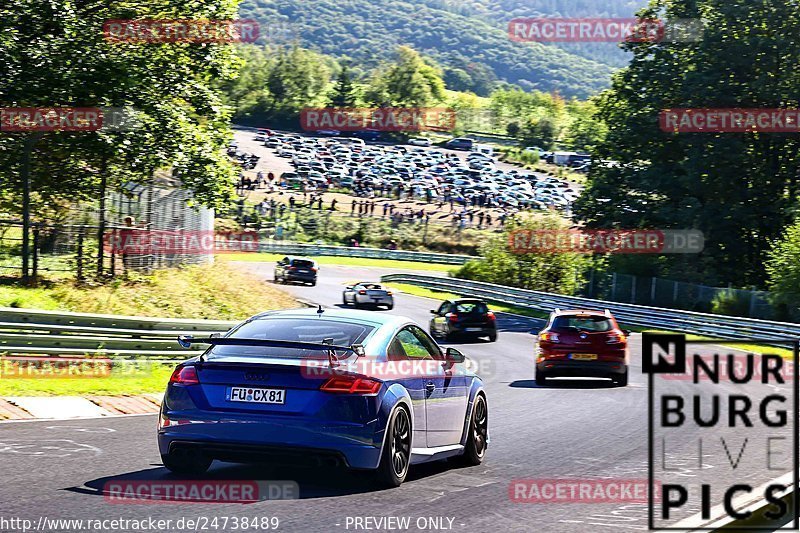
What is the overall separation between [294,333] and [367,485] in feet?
4.55

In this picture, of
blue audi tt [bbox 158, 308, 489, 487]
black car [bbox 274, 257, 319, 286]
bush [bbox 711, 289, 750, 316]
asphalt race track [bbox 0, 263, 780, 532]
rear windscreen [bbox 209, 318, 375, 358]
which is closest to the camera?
asphalt race track [bbox 0, 263, 780, 532]

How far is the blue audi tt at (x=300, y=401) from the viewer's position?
901 centimetres

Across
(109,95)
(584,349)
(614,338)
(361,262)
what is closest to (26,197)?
(109,95)

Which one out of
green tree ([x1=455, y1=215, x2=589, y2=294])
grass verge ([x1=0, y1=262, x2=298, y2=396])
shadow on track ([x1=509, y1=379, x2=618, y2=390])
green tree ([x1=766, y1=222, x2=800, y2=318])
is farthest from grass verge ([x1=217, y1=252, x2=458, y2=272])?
shadow on track ([x1=509, y1=379, x2=618, y2=390])

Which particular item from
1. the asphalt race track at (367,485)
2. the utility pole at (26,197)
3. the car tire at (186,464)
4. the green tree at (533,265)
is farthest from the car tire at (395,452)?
the green tree at (533,265)

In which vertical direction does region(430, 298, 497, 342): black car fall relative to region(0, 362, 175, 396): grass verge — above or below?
below

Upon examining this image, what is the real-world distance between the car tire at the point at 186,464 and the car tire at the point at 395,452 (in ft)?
4.59

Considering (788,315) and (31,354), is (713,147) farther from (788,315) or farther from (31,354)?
(31,354)

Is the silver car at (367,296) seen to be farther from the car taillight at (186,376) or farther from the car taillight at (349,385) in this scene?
the car taillight at (349,385)

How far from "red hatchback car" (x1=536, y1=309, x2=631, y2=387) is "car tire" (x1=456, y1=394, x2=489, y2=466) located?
35.9 feet

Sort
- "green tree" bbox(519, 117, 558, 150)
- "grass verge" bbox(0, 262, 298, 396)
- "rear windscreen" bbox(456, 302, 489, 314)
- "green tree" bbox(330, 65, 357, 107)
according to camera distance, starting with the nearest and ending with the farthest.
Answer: "grass verge" bbox(0, 262, 298, 396), "rear windscreen" bbox(456, 302, 489, 314), "green tree" bbox(330, 65, 357, 107), "green tree" bbox(519, 117, 558, 150)

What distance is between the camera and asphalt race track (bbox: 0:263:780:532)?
8.09 m

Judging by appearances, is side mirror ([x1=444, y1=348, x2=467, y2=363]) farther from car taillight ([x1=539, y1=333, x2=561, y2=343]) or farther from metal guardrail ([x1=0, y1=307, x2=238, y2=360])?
car taillight ([x1=539, y1=333, x2=561, y2=343])

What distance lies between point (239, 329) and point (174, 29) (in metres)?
21.3
